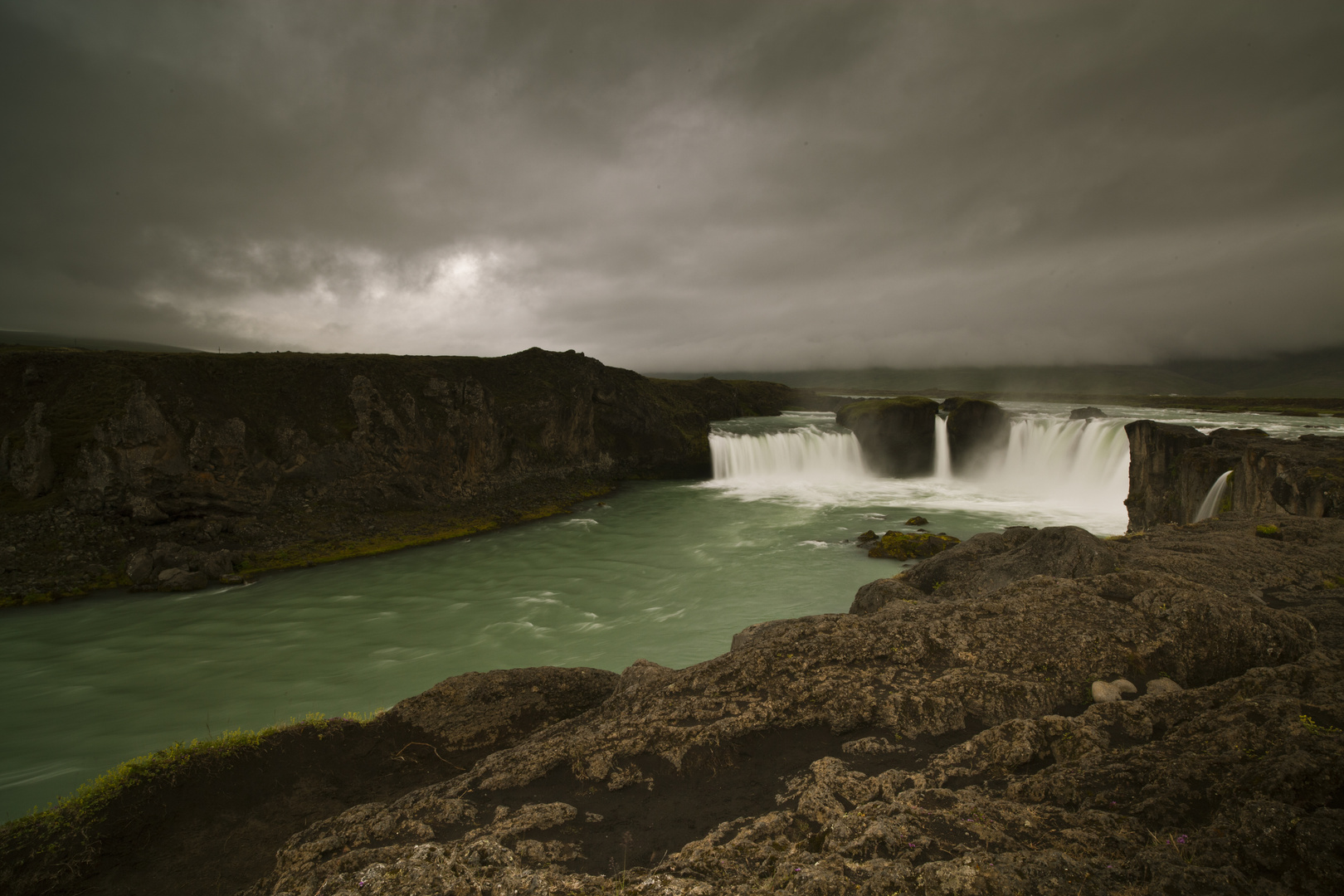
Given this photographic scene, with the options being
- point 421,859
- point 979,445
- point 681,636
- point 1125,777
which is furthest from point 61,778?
point 979,445

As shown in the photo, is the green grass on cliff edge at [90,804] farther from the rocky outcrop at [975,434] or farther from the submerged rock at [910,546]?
the rocky outcrop at [975,434]

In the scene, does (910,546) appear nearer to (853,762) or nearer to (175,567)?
(853,762)

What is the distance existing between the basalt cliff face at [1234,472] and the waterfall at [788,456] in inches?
958

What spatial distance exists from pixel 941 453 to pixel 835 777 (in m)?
49.9

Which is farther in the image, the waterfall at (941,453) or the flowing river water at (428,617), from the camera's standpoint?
the waterfall at (941,453)

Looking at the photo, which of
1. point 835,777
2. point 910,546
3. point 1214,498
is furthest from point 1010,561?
point 1214,498

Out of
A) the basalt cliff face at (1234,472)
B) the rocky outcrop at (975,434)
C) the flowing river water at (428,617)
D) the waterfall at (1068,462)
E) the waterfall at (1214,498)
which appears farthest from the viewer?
the rocky outcrop at (975,434)

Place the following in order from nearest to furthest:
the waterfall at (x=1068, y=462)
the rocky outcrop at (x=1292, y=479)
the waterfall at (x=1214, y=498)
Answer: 1. the rocky outcrop at (x=1292, y=479)
2. the waterfall at (x=1214, y=498)
3. the waterfall at (x=1068, y=462)

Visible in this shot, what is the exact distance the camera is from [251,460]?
27.4 meters

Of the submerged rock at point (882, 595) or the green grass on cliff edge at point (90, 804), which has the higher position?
the green grass on cliff edge at point (90, 804)

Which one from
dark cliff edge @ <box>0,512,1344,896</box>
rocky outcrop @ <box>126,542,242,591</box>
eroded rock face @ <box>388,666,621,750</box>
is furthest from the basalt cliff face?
rocky outcrop @ <box>126,542,242,591</box>

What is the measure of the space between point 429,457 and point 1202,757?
35.4 meters

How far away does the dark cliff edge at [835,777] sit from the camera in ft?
9.11

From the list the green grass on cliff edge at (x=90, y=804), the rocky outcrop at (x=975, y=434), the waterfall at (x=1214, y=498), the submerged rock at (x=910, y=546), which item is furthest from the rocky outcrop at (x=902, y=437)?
the green grass on cliff edge at (x=90, y=804)
